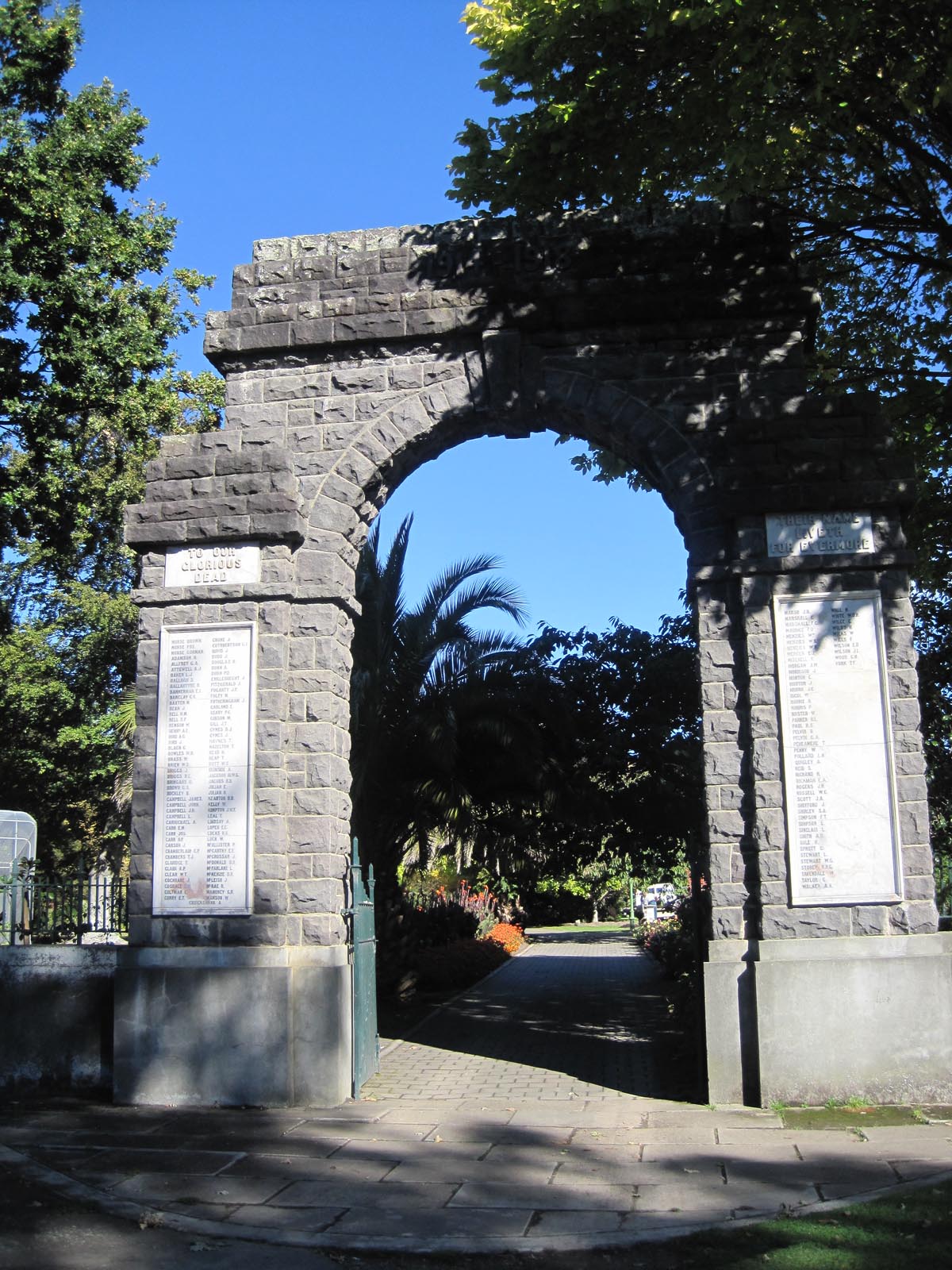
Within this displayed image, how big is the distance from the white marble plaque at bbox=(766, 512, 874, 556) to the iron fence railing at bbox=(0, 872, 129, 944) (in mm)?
5479

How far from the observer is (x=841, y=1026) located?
700 centimetres

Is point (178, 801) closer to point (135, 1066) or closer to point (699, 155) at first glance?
point (135, 1066)

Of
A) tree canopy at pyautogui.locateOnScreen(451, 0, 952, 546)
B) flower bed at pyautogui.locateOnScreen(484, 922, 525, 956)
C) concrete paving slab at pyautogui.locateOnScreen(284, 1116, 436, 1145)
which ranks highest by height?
tree canopy at pyautogui.locateOnScreen(451, 0, 952, 546)

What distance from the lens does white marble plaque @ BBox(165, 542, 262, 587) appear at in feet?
26.9

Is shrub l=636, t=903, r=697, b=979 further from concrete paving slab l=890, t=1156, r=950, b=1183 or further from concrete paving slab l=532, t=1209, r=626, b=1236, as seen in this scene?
concrete paving slab l=532, t=1209, r=626, b=1236

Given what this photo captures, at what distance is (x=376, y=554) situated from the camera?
13859mm

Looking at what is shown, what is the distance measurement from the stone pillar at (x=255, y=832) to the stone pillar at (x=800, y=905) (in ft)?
8.75

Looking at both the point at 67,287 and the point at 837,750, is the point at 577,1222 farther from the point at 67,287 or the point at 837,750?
the point at 67,287

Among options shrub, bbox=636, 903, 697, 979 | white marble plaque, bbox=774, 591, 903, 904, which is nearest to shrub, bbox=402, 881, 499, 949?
shrub, bbox=636, 903, 697, 979

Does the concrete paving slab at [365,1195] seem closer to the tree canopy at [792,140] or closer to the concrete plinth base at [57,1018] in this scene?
the concrete plinth base at [57,1018]

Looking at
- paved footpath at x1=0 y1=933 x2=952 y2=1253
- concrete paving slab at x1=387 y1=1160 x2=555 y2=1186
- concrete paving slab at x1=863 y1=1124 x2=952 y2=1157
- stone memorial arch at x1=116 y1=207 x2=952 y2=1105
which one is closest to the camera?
paved footpath at x1=0 y1=933 x2=952 y2=1253

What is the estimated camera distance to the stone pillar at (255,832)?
7512mm

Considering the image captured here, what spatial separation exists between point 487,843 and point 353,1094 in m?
6.13

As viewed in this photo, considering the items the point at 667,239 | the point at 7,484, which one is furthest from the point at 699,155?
the point at 7,484
